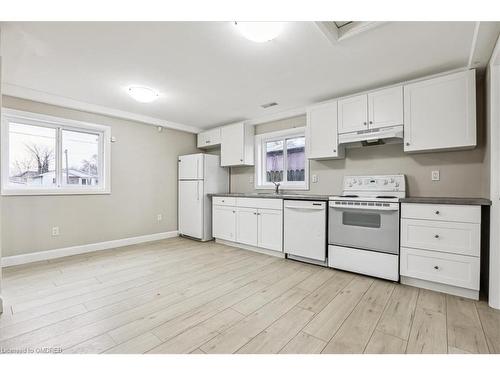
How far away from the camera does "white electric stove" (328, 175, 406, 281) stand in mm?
2461

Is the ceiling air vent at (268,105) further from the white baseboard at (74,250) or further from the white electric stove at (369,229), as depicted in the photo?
the white baseboard at (74,250)

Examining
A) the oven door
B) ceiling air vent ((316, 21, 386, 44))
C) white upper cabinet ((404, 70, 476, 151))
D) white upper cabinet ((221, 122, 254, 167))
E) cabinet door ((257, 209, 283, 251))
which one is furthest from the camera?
white upper cabinet ((221, 122, 254, 167))

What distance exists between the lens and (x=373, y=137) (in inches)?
109

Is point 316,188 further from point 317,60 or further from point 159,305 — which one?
point 159,305

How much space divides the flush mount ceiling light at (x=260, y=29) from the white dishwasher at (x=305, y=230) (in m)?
1.95

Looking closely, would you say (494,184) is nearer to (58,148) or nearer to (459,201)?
(459,201)

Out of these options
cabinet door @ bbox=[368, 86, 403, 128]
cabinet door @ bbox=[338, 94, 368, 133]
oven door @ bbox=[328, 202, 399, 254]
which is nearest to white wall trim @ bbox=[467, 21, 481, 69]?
cabinet door @ bbox=[368, 86, 403, 128]

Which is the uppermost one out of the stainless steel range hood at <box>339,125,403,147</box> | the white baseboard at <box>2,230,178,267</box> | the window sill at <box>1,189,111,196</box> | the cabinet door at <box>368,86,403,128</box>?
the cabinet door at <box>368,86,403,128</box>

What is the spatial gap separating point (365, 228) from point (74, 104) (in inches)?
168

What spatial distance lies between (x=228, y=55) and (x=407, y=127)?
2070mm

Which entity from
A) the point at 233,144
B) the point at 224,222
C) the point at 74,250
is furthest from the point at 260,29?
the point at 74,250

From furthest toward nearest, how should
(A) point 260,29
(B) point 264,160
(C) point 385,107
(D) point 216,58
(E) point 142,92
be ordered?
(B) point 264,160
(E) point 142,92
(C) point 385,107
(D) point 216,58
(A) point 260,29

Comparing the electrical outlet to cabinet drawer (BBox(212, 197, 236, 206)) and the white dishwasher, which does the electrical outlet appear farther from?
cabinet drawer (BBox(212, 197, 236, 206))

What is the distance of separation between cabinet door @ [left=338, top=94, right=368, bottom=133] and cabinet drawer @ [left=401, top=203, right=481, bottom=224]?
3.61 ft
